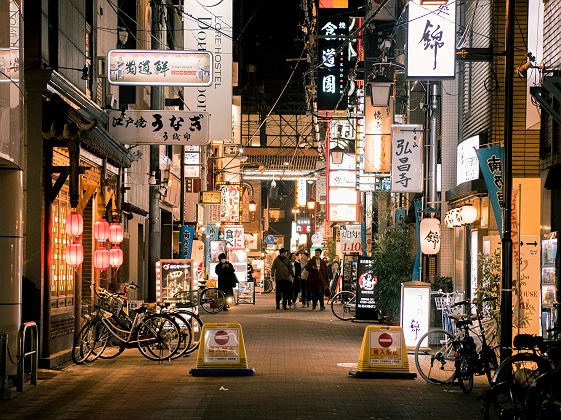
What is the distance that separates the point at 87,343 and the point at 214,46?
9938 millimetres

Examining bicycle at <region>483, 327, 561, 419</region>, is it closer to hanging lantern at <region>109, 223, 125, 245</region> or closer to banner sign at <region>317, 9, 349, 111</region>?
hanging lantern at <region>109, 223, 125, 245</region>

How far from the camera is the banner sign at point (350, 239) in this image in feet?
140

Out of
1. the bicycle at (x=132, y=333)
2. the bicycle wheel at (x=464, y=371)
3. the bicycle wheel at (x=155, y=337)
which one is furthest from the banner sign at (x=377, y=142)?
the bicycle wheel at (x=464, y=371)

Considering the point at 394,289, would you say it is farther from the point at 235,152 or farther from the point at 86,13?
the point at 235,152

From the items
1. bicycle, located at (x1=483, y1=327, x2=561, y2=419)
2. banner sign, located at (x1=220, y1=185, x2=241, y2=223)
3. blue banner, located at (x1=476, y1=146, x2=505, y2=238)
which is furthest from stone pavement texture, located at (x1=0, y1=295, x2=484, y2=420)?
banner sign, located at (x1=220, y1=185, x2=241, y2=223)

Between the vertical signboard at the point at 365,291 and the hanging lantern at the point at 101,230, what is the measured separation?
11.6 m

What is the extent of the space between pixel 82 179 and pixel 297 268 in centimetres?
2116

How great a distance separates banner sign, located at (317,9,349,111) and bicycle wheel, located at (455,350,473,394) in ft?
68.7

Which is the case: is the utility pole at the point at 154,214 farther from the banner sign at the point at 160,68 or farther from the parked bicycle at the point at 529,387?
the parked bicycle at the point at 529,387

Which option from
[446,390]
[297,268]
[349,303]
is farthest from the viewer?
[297,268]

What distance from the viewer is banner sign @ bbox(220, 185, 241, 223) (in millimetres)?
52562

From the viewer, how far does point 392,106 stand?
36.5 meters

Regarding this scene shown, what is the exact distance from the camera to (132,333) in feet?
62.4

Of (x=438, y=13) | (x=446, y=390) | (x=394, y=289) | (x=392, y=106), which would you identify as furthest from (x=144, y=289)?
(x=446, y=390)
